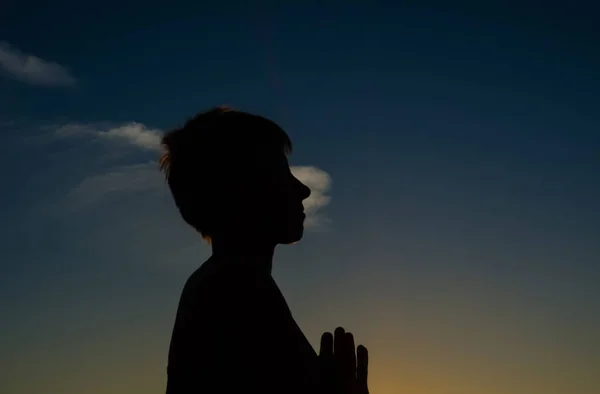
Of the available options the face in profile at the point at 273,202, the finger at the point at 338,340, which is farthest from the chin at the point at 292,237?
the finger at the point at 338,340

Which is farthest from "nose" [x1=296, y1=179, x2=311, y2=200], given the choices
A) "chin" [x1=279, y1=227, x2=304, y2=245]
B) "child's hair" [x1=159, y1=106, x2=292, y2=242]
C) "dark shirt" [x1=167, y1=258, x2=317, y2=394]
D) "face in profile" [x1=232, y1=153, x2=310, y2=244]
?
"dark shirt" [x1=167, y1=258, x2=317, y2=394]

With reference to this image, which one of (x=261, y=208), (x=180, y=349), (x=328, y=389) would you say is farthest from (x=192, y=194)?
(x=328, y=389)

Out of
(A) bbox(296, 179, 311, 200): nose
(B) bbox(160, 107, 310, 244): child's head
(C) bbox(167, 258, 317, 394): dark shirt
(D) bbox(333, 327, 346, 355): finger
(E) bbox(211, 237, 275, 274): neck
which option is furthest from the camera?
(A) bbox(296, 179, 311, 200): nose

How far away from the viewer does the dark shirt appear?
2.77 m

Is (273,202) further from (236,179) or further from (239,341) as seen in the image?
(239,341)

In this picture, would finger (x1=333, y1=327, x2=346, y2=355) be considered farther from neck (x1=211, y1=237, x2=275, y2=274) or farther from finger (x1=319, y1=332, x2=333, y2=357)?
neck (x1=211, y1=237, x2=275, y2=274)

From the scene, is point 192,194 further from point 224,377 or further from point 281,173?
point 224,377

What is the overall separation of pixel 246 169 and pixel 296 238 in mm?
551

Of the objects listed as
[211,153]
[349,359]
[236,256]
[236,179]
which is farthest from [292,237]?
[349,359]

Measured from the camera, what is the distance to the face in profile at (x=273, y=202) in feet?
11.7

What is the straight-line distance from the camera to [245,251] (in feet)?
11.5

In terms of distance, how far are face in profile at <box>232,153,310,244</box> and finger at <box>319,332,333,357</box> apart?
2.82 ft

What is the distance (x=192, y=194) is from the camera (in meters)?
3.89

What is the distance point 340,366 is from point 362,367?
0.19m
